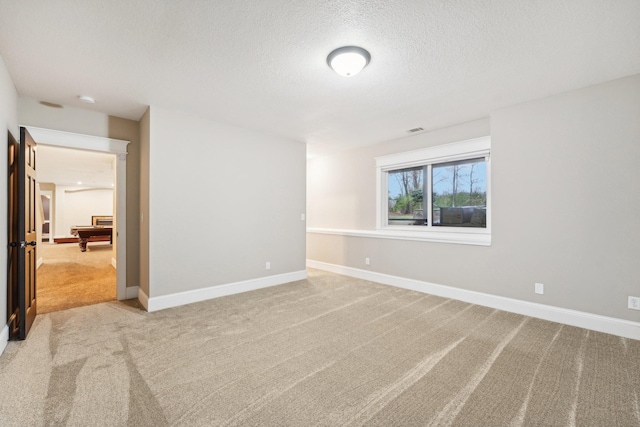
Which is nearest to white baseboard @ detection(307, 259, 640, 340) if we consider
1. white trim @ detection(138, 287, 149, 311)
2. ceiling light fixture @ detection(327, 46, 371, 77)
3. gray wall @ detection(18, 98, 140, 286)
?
ceiling light fixture @ detection(327, 46, 371, 77)

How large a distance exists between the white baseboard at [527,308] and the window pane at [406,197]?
3.45 feet

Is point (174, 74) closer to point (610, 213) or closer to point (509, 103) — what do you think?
point (509, 103)

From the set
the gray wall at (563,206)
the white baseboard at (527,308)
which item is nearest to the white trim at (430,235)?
the gray wall at (563,206)

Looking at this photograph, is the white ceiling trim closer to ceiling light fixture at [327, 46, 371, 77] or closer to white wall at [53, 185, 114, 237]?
ceiling light fixture at [327, 46, 371, 77]

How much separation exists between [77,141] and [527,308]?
19.2 ft

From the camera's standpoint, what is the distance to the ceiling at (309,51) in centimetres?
188

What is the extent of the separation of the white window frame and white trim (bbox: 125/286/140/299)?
3909 millimetres

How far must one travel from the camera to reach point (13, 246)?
2.69m

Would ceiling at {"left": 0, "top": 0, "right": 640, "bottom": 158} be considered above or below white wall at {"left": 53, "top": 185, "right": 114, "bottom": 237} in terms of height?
above

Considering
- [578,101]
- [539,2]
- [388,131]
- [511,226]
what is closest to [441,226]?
[511,226]

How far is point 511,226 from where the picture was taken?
349 cm

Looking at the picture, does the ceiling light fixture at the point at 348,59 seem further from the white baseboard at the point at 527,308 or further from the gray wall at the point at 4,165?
the white baseboard at the point at 527,308

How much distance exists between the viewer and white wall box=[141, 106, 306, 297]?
3605mm

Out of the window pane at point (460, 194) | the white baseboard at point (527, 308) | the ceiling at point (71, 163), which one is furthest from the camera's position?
the ceiling at point (71, 163)
